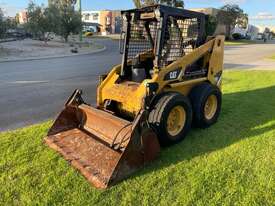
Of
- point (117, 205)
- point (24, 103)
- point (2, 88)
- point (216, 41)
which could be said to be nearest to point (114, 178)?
point (117, 205)

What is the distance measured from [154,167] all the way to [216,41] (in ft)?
9.90

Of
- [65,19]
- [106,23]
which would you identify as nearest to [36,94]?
[65,19]

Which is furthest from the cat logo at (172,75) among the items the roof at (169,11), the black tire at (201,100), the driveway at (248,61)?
the driveway at (248,61)

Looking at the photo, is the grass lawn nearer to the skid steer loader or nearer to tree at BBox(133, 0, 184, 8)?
the skid steer loader

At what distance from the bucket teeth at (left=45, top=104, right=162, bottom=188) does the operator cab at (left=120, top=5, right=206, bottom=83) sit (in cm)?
118

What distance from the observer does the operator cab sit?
482 centimetres

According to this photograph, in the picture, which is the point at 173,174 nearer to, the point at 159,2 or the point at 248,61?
the point at 248,61

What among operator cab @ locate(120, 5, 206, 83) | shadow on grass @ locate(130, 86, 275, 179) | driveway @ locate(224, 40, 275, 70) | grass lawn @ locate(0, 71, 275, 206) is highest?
operator cab @ locate(120, 5, 206, 83)

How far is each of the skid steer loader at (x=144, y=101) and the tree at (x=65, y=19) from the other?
28.3 metres

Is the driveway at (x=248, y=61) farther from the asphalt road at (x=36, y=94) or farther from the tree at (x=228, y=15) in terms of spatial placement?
the tree at (x=228, y=15)

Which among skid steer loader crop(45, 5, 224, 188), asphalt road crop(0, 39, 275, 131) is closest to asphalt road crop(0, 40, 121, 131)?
asphalt road crop(0, 39, 275, 131)

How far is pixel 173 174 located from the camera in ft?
12.6

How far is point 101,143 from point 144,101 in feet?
3.05

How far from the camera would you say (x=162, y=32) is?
475 cm
